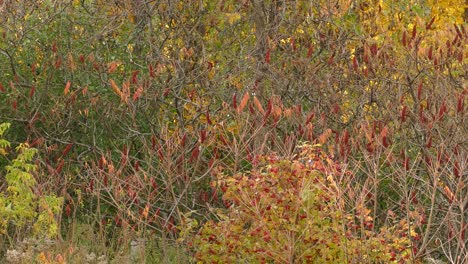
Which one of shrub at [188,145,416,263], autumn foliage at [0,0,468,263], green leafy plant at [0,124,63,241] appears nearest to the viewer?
shrub at [188,145,416,263]

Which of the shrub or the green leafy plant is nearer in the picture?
the shrub

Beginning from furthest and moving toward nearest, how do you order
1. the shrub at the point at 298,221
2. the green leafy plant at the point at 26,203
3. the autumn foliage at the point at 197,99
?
the autumn foliage at the point at 197,99, the green leafy plant at the point at 26,203, the shrub at the point at 298,221

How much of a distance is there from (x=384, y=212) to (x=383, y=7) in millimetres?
3413

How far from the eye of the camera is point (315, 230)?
6621 mm

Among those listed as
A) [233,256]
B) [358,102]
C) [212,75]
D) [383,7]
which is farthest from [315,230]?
[383,7]

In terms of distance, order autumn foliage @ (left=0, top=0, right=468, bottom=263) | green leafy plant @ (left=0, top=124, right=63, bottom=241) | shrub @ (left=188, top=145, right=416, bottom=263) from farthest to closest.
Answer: autumn foliage @ (left=0, top=0, right=468, bottom=263), green leafy plant @ (left=0, top=124, right=63, bottom=241), shrub @ (left=188, top=145, right=416, bottom=263)

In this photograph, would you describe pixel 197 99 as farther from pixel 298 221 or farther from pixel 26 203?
pixel 298 221

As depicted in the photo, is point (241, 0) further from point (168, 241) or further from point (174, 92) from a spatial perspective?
point (168, 241)

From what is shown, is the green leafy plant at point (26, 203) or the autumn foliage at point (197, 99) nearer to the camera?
the green leafy plant at point (26, 203)

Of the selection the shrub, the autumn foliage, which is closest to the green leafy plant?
the autumn foliage

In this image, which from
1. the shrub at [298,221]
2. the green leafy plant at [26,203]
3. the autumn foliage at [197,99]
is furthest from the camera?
the autumn foliage at [197,99]

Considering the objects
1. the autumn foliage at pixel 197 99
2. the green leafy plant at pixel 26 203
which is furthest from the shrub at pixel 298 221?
the green leafy plant at pixel 26 203

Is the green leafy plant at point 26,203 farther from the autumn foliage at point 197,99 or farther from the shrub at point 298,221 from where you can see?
the shrub at point 298,221

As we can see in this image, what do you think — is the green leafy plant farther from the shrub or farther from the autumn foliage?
the shrub
